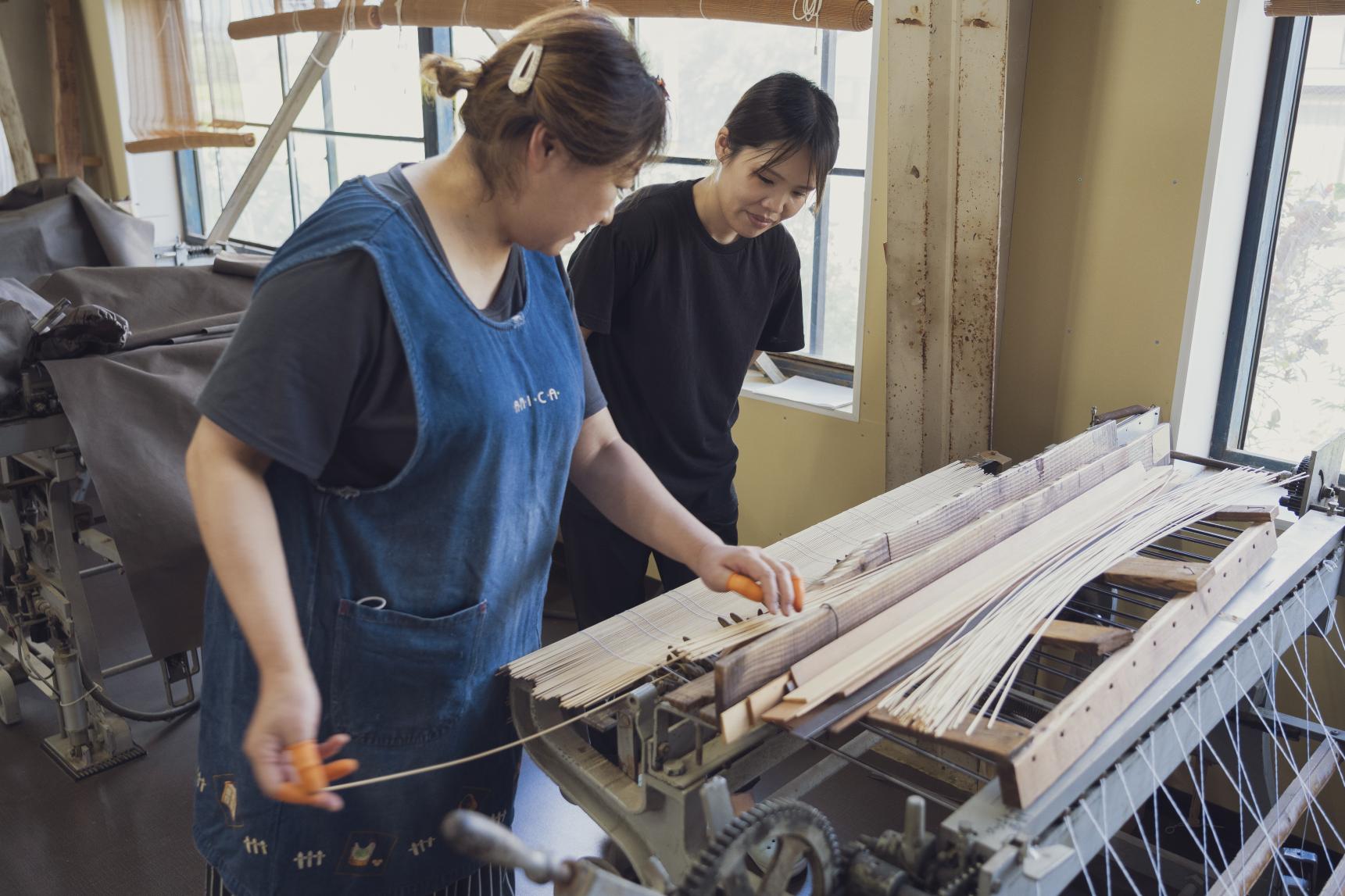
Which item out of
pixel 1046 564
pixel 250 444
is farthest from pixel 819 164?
pixel 250 444

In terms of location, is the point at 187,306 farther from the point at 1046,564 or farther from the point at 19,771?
the point at 1046,564

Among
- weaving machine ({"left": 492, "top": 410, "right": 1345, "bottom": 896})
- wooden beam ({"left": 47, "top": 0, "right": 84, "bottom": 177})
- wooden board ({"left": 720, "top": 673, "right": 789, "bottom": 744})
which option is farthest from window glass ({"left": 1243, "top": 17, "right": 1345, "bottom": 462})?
wooden beam ({"left": 47, "top": 0, "right": 84, "bottom": 177})

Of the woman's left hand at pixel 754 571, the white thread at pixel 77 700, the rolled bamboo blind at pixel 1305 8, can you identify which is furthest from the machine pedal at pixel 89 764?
the rolled bamboo blind at pixel 1305 8

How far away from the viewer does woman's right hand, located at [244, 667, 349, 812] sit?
93cm

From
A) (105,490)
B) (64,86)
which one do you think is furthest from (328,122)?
(105,490)

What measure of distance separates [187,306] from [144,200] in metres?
3.23

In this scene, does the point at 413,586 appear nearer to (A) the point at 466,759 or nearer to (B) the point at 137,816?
(A) the point at 466,759

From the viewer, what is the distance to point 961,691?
3.92ft

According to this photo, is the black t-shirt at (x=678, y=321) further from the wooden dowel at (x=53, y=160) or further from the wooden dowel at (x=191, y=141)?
the wooden dowel at (x=53, y=160)

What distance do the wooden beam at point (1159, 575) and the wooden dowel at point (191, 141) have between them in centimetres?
386

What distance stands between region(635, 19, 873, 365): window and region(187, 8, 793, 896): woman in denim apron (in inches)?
67.7

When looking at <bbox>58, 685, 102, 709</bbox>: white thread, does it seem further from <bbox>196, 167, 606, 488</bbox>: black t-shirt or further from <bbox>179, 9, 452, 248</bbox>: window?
<bbox>179, 9, 452, 248</bbox>: window

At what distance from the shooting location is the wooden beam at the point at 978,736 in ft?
3.45

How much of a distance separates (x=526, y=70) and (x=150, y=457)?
1717mm
